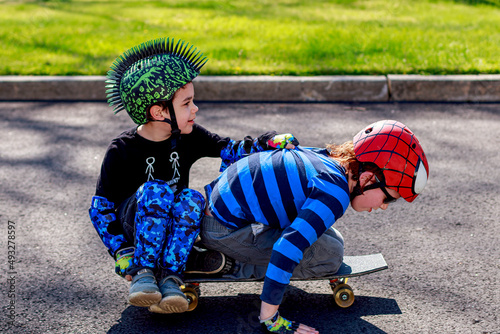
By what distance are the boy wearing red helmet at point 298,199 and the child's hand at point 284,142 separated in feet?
0.23

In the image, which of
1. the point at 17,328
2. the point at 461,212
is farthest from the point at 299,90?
the point at 17,328

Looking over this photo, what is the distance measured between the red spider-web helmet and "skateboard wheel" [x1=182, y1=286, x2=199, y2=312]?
1.04 m

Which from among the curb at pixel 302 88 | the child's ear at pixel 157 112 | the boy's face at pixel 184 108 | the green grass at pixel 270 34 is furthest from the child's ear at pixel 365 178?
the green grass at pixel 270 34

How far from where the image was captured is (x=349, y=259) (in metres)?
3.04

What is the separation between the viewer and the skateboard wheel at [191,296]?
2834 millimetres

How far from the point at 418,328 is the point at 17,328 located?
1886 millimetres

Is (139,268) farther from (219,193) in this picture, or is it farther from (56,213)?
(56,213)

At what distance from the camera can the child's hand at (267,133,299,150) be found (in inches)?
116

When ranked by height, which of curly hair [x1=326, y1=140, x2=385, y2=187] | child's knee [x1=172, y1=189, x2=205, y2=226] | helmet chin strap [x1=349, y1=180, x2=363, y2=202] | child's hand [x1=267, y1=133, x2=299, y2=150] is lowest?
child's knee [x1=172, y1=189, x2=205, y2=226]

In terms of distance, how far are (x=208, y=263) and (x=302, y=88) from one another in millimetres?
3308

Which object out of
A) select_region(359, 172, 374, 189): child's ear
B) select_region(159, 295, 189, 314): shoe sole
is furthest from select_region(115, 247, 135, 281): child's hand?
select_region(359, 172, 374, 189): child's ear

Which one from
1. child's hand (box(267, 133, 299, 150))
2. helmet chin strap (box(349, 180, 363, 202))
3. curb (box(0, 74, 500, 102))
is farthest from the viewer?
curb (box(0, 74, 500, 102))

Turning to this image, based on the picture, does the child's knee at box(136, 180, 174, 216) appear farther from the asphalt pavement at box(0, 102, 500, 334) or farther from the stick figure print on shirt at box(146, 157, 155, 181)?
the asphalt pavement at box(0, 102, 500, 334)

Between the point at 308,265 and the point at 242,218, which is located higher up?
the point at 242,218
